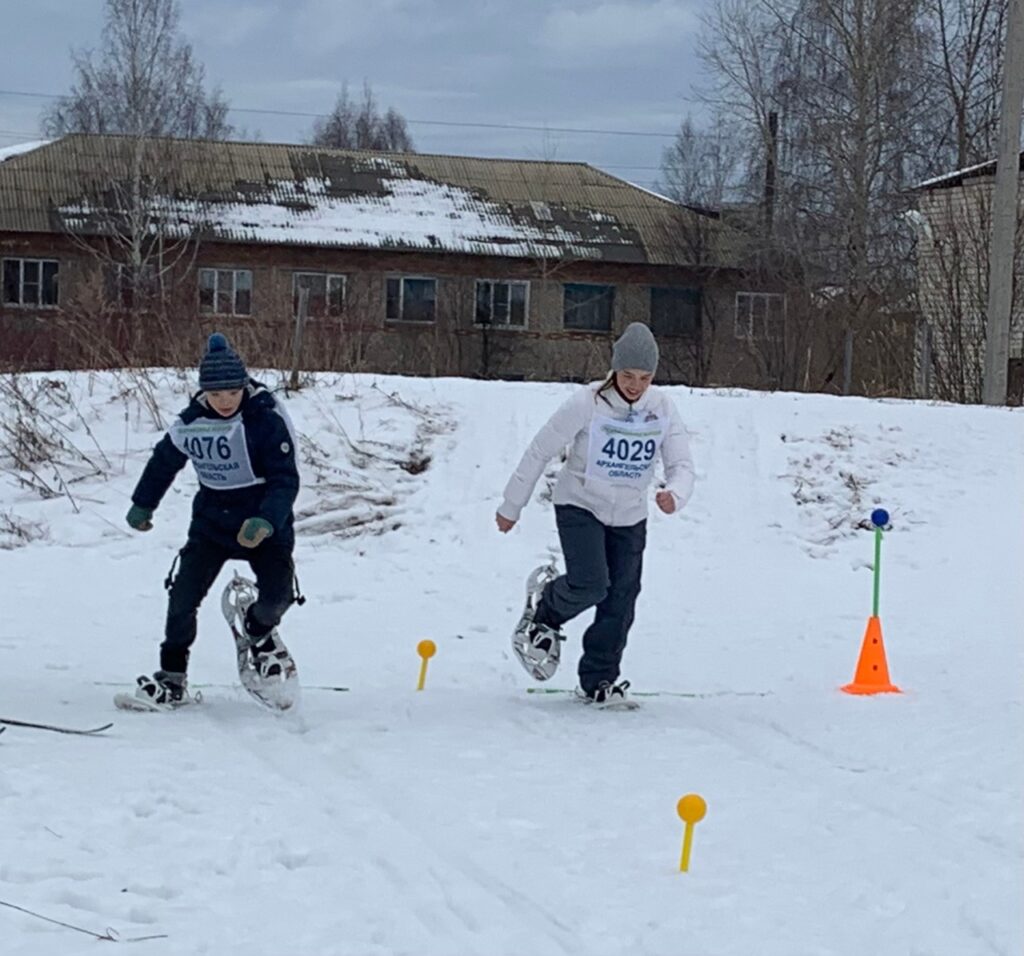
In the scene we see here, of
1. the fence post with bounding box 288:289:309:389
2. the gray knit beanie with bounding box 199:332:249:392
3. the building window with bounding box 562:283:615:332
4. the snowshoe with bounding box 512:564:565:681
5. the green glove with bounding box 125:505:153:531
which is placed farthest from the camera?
the building window with bounding box 562:283:615:332

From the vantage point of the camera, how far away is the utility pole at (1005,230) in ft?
58.6

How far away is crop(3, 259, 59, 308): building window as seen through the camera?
36500 mm

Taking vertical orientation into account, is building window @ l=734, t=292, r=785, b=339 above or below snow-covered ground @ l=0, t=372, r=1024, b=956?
above

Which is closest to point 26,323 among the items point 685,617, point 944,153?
point 944,153

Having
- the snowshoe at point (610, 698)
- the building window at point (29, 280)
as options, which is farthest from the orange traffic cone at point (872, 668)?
the building window at point (29, 280)

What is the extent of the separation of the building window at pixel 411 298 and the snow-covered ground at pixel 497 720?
23.1m

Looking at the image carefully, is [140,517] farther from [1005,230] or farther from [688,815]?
[1005,230]

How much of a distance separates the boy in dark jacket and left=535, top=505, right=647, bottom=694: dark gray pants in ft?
4.17

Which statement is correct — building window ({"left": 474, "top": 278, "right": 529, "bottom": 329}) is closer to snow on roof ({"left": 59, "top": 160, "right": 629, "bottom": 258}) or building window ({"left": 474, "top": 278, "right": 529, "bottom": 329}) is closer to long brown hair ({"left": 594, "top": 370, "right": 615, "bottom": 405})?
snow on roof ({"left": 59, "top": 160, "right": 629, "bottom": 258})

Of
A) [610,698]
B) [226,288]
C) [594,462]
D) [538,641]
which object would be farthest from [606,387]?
[226,288]

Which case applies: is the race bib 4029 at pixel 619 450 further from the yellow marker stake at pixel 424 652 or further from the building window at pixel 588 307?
the building window at pixel 588 307

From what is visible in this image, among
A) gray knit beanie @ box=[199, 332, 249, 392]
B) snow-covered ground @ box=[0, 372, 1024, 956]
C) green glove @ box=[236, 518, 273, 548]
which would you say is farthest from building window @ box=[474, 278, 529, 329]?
green glove @ box=[236, 518, 273, 548]

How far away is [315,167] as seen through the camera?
128 ft

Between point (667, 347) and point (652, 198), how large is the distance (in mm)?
4321
